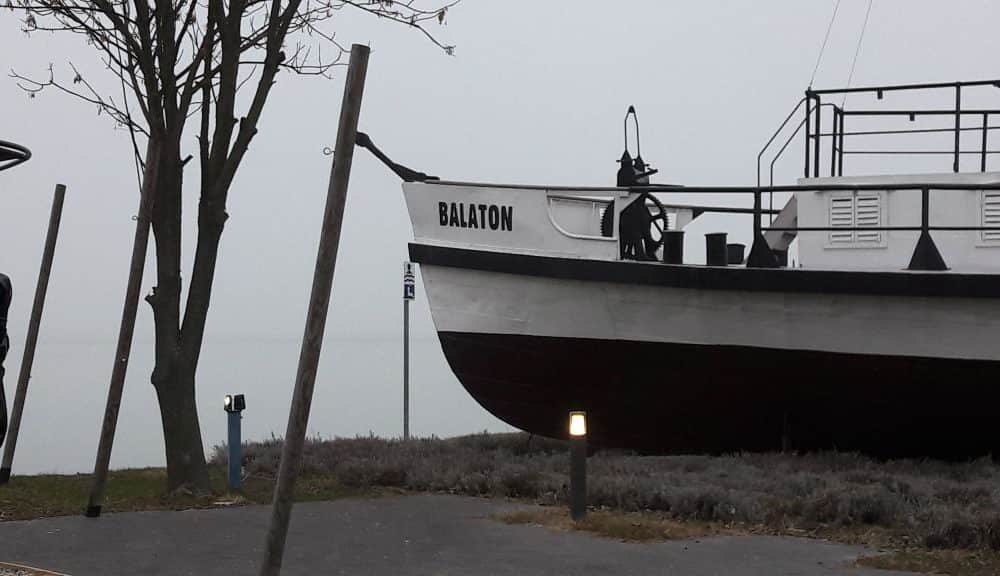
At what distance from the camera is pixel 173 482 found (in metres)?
11.6

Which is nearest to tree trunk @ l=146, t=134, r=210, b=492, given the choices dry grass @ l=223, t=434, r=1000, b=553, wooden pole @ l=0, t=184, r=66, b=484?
dry grass @ l=223, t=434, r=1000, b=553

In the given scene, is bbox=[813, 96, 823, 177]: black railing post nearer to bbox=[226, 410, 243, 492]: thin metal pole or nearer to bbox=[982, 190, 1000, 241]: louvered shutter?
bbox=[982, 190, 1000, 241]: louvered shutter

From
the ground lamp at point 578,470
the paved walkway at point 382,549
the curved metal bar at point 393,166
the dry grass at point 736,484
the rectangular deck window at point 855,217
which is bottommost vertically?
the paved walkway at point 382,549

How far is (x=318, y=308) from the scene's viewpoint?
6.41 m

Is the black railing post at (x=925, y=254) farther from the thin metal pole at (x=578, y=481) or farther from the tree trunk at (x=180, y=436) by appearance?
the tree trunk at (x=180, y=436)

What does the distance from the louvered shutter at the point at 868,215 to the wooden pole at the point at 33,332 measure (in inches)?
348

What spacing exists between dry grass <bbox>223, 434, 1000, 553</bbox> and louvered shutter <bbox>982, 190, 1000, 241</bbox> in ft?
8.41

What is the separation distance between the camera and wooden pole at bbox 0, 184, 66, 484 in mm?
13078

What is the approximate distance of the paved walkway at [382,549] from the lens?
26.2 feet

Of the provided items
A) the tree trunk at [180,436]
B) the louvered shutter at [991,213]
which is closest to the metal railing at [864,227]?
the louvered shutter at [991,213]

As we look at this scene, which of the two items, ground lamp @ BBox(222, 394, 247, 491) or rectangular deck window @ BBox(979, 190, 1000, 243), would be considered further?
rectangular deck window @ BBox(979, 190, 1000, 243)

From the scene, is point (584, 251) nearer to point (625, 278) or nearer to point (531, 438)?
point (625, 278)

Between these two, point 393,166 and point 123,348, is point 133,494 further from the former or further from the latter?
point 393,166

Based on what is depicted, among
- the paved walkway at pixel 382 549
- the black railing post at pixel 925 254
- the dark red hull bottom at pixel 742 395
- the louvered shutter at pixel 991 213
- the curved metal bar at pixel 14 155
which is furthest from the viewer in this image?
the louvered shutter at pixel 991 213
